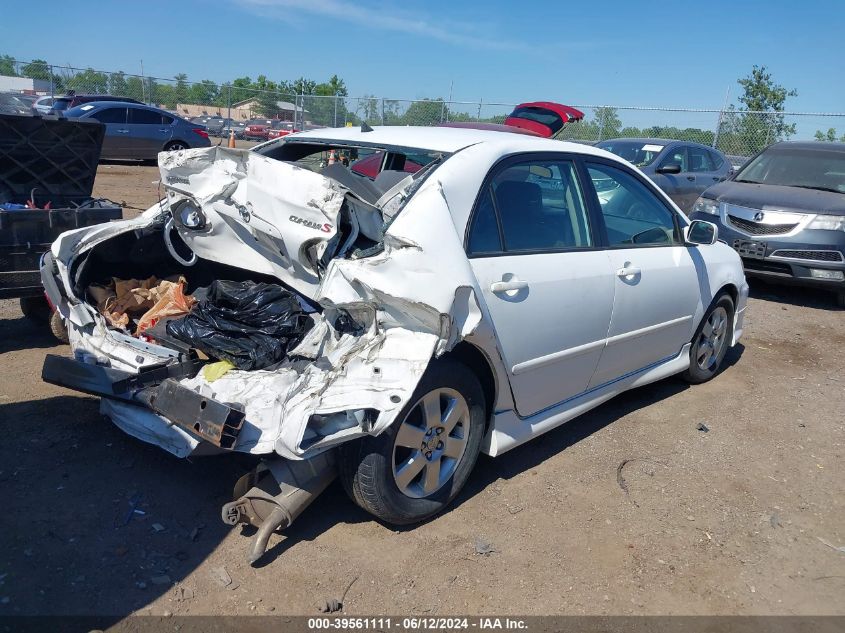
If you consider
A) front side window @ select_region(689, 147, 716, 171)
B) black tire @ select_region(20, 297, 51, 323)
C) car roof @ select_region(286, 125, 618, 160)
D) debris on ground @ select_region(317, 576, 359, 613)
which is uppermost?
car roof @ select_region(286, 125, 618, 160)

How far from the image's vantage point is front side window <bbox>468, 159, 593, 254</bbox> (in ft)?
11.0

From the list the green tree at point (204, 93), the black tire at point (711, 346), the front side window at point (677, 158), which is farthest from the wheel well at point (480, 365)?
the green tree at point (204, 93)

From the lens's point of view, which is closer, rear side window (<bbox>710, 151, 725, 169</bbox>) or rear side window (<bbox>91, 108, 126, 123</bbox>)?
rear side window (<bbox>710, 151, 725, 169</bbox>)

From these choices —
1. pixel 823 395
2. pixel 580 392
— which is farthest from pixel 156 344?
pixel 823 395

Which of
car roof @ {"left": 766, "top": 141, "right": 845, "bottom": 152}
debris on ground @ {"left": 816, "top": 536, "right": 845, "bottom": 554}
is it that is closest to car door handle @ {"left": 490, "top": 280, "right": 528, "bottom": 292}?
debris on ground @ {"left": 816, "top": 536, "right": 845, "bottom": 554}

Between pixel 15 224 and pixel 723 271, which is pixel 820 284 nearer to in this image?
pixel 723 271

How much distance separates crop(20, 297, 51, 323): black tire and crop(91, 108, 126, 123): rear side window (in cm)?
1439

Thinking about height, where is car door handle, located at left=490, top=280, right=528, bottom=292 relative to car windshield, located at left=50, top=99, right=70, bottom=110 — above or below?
below

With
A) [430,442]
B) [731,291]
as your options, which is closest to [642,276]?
[731,291]

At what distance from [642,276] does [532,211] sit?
956 mm

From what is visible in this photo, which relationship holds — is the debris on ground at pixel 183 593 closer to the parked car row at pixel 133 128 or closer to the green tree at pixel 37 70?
the parked car row at pixel 133 128

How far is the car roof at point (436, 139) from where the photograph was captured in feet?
11.8

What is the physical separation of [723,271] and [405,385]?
339cm

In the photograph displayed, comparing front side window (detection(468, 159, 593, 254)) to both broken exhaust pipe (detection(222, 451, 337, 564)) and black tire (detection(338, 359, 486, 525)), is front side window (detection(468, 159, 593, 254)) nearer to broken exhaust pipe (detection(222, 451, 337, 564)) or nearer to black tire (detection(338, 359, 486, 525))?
black tire (detection(338, 359, 486, 525))
